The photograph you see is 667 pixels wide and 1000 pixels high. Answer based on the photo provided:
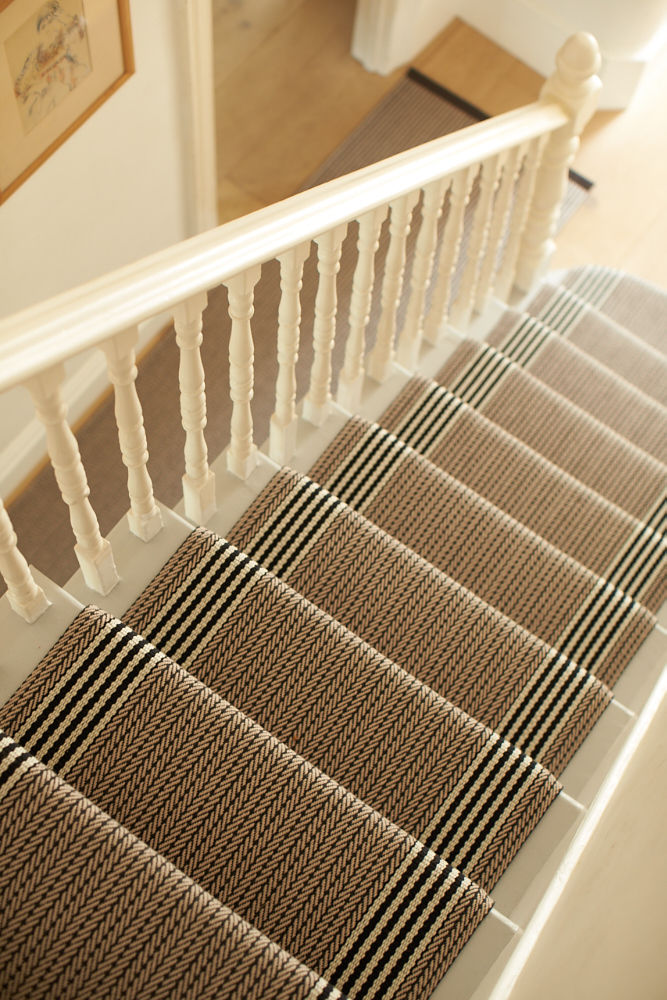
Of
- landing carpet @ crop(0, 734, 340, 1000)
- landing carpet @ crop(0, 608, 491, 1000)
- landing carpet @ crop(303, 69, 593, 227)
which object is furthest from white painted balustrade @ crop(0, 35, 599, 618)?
landing carpet @ crop(303, 69, 593, 227)

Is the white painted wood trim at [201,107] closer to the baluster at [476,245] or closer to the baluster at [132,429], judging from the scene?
the baluster at [476,245]

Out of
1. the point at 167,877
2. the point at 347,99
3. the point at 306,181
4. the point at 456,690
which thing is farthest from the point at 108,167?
the point at 167,877

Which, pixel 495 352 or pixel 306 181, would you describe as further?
pixel 306 181

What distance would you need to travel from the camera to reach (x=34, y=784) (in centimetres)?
132

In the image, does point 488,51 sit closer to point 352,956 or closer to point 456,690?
point 456,690

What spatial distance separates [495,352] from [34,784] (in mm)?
1616

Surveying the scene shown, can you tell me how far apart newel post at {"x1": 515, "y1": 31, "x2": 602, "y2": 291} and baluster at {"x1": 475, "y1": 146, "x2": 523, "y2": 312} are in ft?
0.35

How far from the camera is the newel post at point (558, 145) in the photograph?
224cm

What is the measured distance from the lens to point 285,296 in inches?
67.0

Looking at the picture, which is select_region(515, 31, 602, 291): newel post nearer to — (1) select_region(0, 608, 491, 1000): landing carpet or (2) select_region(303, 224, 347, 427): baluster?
(2) select_region(303, 224, 347, 427): baluster

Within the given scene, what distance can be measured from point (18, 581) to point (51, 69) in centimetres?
129

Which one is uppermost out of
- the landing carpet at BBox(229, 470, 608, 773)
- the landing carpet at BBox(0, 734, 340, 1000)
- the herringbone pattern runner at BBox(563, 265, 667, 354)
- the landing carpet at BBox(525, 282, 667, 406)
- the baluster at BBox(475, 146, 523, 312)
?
the baluster at BBox(475, 146, 523, 312)

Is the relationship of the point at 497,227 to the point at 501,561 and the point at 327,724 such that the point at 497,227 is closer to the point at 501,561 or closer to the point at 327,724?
the point at 501,561

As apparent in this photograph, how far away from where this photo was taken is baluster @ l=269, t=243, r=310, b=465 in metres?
1.64
